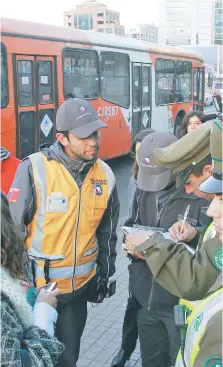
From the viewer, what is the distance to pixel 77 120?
276 cm

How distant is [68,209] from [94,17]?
78.5 metres

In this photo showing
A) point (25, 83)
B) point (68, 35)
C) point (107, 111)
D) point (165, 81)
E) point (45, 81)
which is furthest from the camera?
point (165, 81)

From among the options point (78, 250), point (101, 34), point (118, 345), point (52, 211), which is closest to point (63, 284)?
point (78, 250)

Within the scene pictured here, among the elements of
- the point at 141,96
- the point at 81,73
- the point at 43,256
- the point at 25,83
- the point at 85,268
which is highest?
the point at 81,73

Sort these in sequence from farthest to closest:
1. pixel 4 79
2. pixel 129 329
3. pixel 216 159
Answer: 1. pixel 4 79
2. pixel 129 329
3. pixel 216 159

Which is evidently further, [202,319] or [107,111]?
[107,111]

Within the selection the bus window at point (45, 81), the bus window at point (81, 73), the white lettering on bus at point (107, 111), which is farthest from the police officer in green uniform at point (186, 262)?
the white lettering on bus at point (107, 111)

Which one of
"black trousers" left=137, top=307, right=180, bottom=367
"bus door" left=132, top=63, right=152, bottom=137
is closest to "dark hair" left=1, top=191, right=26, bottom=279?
"black trousers" left=137, top=307, right=180, bottom=367

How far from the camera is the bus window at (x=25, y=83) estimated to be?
8127mm

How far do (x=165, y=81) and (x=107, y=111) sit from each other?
3.40m

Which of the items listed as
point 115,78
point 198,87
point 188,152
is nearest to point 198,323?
point 188,152

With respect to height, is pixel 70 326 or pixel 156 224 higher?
pixel 156 224

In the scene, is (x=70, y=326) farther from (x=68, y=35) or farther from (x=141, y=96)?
(x=141, y=96)

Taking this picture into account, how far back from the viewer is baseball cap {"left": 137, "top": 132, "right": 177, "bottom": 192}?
2.52 m
